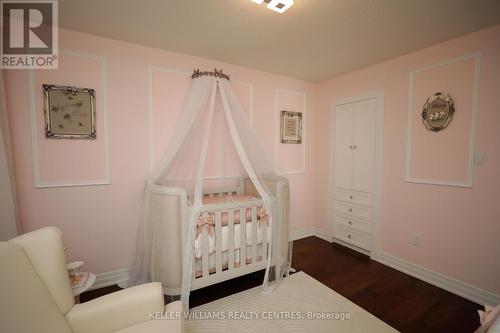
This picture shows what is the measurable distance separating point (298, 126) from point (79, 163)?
290cm

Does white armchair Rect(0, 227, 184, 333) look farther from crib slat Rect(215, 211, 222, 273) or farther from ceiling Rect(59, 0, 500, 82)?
ceiling Rect(59, 0, 500, 82)

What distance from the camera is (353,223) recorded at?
10.7 ft

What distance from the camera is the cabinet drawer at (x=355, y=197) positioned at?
121 inches

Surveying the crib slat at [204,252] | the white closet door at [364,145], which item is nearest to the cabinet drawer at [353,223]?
the white closet door at [364,145]

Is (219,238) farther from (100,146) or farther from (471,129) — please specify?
(471,129)

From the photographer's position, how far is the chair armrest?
Result: 4.03 feet

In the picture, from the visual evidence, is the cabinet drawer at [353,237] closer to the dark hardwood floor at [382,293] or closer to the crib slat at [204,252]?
the dark hardwood floor at [382,293]

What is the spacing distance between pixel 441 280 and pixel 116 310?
3053 millimetres

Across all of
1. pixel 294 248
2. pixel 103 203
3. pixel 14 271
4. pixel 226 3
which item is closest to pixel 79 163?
pixel 103 203

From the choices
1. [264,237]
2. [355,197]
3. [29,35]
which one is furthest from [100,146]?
[355,197]

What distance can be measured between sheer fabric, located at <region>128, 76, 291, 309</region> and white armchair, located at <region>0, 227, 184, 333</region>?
0.57 metres

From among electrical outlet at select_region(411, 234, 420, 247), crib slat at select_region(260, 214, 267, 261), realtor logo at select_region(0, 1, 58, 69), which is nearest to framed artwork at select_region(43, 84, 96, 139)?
realtor logo at select_region(0, 1, 58, 69)

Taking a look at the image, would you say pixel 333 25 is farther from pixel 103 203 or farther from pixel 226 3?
pixel 103 203

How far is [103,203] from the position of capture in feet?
7.61
